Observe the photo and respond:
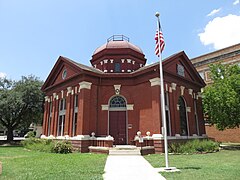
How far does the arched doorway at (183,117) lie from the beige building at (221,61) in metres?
8.70

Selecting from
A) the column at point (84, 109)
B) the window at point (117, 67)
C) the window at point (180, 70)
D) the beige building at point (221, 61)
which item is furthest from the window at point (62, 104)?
the beige building at point (221, 61)

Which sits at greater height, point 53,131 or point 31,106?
point 31,106

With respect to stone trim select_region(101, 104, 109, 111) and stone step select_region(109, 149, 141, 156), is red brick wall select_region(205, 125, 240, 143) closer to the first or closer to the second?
stone trim select_region(101, 104, 109, 111)

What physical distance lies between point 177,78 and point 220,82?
455 cm

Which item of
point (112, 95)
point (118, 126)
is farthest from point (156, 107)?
point (112, 95)

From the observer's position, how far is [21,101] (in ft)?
83.5

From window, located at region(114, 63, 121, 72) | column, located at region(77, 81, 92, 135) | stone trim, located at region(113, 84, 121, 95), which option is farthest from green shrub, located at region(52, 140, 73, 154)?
window, located at region(114, 63, 121, 72)

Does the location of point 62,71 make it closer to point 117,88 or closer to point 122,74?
point 117,88

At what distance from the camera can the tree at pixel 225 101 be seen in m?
17.6

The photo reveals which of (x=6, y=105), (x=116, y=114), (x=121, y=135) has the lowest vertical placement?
(x=121, y=135)

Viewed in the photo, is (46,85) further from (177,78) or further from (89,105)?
(177,78)

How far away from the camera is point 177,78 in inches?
732

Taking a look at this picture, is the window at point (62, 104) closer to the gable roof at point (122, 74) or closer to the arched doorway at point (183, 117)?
the gable roof at point (122, 74)

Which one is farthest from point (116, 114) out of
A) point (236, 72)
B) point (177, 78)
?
point (236, 72)
